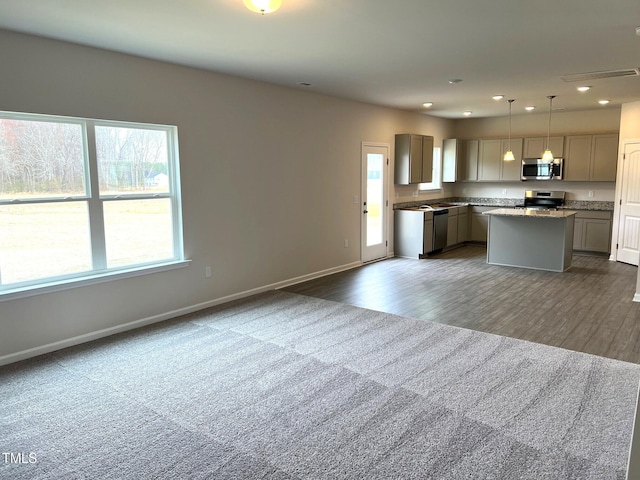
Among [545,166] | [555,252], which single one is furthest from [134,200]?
[545,166]

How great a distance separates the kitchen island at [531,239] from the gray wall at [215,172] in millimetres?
2302

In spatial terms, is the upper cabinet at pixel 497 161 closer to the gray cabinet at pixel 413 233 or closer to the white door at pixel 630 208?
the white door at pixel 630 208

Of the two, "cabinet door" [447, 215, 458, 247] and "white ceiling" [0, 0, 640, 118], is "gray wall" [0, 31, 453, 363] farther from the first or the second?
"cabinet door" [447, 215, 458, 247]

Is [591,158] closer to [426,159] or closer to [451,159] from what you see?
[451,159]

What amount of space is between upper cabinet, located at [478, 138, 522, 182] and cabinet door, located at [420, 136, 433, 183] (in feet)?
4.79

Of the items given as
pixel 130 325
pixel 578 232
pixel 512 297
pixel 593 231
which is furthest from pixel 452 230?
pixel 130 325

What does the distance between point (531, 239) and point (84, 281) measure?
20.4 ft

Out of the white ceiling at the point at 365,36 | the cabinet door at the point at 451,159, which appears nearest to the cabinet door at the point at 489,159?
the cabinet door at the point at 451,159

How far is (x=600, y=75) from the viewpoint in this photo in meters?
5.22

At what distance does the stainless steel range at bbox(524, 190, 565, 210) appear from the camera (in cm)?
883

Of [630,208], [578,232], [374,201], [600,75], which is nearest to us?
[600,75]

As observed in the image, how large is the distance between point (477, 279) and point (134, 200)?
4680mm

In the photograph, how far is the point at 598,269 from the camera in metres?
7.12

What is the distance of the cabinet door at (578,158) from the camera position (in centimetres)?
827
